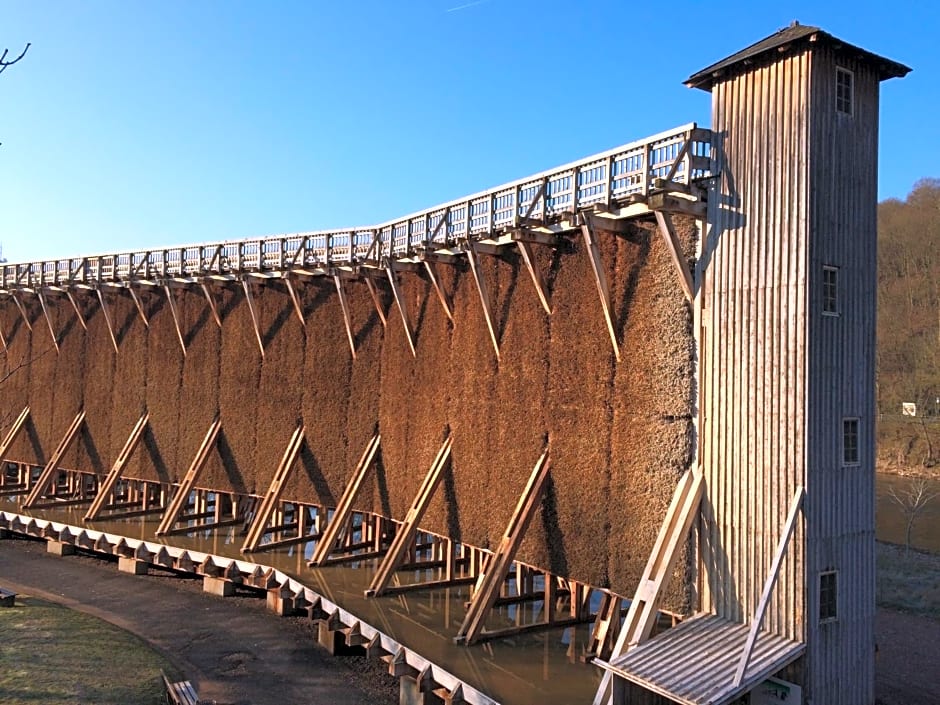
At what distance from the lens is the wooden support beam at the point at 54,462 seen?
90.5ft

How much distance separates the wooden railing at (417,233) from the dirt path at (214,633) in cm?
940

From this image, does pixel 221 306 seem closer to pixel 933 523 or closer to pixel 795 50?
pixel 795 50

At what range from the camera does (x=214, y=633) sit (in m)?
18.0

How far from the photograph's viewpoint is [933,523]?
34.5 m

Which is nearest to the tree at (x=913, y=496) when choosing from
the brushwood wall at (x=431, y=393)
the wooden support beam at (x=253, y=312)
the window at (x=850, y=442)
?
the brushwood wall at (x=431, y=393)

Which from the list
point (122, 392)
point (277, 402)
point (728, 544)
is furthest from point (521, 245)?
point (122, 392)

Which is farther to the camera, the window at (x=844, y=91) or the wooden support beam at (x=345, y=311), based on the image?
the wooden support beam at (x=345, y=311)

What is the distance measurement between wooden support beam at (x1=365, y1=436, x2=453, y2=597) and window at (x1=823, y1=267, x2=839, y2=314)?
30.2ft

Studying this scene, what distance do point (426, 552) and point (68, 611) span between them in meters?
9.78

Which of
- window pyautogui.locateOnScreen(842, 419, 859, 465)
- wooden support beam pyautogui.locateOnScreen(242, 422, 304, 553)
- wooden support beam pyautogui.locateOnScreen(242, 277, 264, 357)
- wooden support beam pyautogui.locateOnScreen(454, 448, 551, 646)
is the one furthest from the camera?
wooden support beam pyautogui.locateOnScreen(242, 277, 264, 357)

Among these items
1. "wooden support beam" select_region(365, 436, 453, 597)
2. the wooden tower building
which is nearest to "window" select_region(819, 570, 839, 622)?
the wooden tower building

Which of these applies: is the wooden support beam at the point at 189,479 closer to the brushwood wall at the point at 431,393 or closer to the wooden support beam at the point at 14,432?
the brushwood wall at the point at 431,393

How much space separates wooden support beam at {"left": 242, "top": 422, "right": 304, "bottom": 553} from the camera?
836 inches

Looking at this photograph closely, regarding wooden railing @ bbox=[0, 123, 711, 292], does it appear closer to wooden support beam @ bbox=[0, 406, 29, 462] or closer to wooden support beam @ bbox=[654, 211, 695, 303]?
wooden support beam @ bbox=[654, 211, 695, 303]
